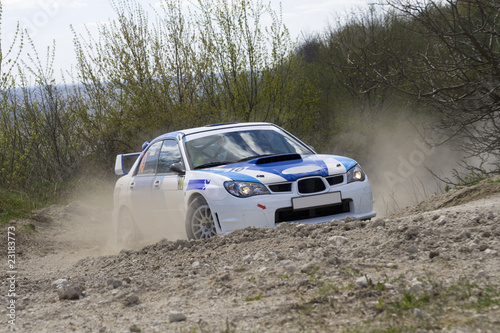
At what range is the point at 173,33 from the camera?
22078 millimetres

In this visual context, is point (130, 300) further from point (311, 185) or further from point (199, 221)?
point (311, 185)

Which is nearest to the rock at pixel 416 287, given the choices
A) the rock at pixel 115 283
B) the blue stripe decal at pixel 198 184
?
the rock at pixel 115 283

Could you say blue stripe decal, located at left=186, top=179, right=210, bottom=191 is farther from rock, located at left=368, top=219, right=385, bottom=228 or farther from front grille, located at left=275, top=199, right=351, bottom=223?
rock, located at left=368, top=219, right=385, bottom=228

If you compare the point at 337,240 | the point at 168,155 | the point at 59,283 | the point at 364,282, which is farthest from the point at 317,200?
the point at 364,282

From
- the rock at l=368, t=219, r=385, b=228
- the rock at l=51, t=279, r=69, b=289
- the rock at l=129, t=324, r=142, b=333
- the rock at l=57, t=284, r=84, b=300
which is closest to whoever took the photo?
the rock at l=129, t=324, r=142, b=333

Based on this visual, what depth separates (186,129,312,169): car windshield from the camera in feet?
29.8

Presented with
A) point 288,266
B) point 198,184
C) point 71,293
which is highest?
point 198,184

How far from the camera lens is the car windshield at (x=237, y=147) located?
9.09 m

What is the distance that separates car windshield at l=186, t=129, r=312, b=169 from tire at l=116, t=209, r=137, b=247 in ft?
5.19

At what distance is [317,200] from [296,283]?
2925 millimetres

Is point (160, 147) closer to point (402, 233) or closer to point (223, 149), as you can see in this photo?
point (223, 149)

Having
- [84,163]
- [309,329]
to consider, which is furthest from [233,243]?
[84,163]

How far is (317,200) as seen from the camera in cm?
820

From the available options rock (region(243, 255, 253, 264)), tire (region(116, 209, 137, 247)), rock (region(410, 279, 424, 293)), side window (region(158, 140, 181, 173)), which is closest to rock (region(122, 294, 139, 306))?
rock (region(243, 255, 253, 264))
